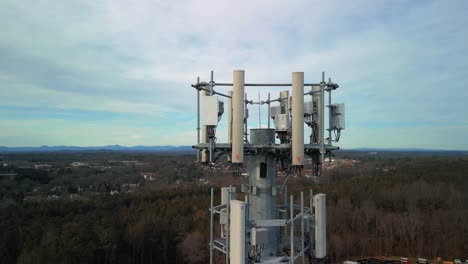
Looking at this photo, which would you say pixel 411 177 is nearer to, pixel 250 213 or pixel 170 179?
pixel 170 179

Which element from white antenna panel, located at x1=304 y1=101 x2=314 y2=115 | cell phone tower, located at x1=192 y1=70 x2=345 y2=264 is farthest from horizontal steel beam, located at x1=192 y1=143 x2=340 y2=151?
white antenna panel, located at x1=304 y1=101 x2=314 y2=115

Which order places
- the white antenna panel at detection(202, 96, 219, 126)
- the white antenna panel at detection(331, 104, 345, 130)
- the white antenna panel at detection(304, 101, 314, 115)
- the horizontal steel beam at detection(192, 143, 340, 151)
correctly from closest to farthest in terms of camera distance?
the horizontal steel beam at detection(192, 143, 340, 151)
the white antenna panel at detection(202, 96, 219, 126)
the white antenna panel at detection(304, 101, 314, 115)
the white antenna panel at detection(331, 104, 345, 130)

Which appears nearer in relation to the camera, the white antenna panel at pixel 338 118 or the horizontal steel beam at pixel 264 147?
the horizontal steel beam at pixel 264 147

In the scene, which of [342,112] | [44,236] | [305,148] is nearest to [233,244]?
[305,148]

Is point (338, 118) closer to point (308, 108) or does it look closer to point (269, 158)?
point (308, 108)

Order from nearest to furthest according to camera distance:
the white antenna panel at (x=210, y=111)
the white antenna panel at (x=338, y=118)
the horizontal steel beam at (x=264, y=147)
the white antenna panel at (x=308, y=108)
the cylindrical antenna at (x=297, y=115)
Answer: the cylindrical antenna at (x=297, y=115) → the horizontal steel beam at (x=264, y=147) → the white antenna panel at (x=210, y=111) → the white antenna panel at (x=308, y=108) → the white antenna panel at (x=338, y=118)

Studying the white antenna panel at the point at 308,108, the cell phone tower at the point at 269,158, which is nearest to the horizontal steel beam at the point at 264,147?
the cell phone tower at the point at 269,158

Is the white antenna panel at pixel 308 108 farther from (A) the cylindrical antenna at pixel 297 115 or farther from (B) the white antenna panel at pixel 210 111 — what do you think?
(B) the white antenna panel at pixel 210 111

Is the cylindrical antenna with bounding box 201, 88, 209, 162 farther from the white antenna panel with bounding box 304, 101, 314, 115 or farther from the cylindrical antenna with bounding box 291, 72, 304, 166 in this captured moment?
the white antenna panel with bounding box 304, 101, 314, 115

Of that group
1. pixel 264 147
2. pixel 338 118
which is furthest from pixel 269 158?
pixel 338 118
